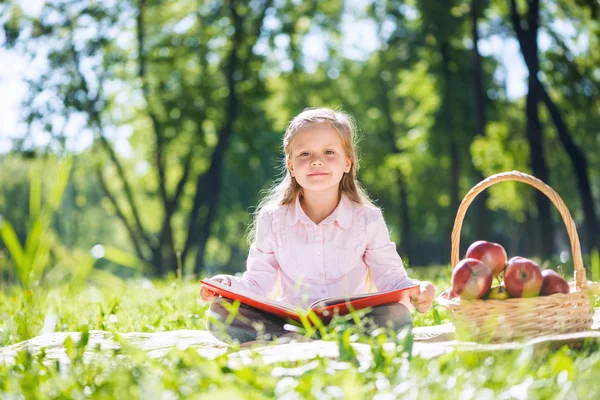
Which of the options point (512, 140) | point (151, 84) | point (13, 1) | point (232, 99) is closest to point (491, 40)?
point (512, 140)

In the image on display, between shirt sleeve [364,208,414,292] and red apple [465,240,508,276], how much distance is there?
57cm

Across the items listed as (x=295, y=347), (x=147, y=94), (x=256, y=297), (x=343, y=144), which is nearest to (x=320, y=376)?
(x=295, y=347)

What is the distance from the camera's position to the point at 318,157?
4.14 metres

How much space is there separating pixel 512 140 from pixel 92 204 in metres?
22.6

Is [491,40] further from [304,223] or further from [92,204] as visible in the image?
[92,204]

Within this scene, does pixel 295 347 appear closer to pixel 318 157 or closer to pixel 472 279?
pixel 472 279

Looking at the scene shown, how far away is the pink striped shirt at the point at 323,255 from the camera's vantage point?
4.17 m

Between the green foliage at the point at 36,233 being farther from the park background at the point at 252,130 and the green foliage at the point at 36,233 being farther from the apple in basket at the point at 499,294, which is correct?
the apple in basket at the point at 499,294

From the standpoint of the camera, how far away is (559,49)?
1434cm

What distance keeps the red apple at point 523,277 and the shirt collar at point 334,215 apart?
121 cm

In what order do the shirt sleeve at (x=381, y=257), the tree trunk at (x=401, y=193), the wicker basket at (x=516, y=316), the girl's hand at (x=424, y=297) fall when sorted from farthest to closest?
the tree trunk at (x=401, y=193) → the shirt sleeve at (x=381, y=257) → the girl's hand at (x=424, y=297) → the wicker basket at (x=516, y=316)

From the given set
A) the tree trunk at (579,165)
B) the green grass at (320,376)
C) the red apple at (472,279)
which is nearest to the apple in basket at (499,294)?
the red apple at (472,279)

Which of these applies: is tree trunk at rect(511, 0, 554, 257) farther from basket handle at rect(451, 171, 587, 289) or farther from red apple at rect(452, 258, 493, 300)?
red apple at rect(452, 258, 493, 300)

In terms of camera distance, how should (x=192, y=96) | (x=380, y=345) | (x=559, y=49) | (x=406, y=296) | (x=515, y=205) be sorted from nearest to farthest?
(x=380, y=345) < (x=406, y=296) < (x=559, y=49) < (x=192, y=96) < (x=515, y=205)
